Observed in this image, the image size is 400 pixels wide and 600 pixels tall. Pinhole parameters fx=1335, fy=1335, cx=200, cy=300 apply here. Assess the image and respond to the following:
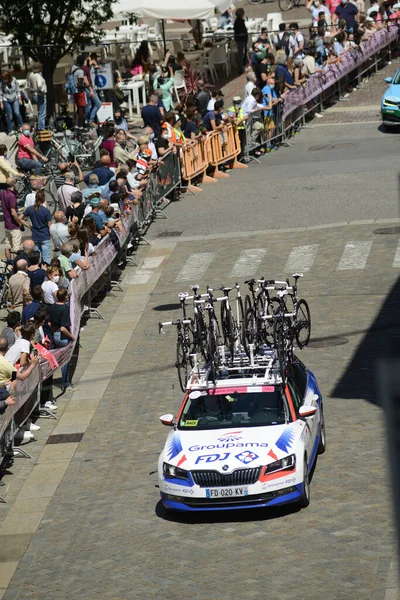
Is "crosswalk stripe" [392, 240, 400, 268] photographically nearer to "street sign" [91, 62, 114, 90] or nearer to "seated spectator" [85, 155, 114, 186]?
"seated spectator" [85, 155, 114, 186]

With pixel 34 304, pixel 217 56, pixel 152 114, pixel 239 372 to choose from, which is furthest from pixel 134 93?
pixel 239 372

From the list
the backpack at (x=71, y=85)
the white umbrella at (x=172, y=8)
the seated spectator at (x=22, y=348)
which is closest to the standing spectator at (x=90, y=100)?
the backpack at (x=71, y=85)

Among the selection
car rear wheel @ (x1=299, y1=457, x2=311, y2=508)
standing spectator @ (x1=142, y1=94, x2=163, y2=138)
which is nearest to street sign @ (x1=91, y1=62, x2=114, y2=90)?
standing spectator @ (x1=142, y1=94, x2=163, y2=138)

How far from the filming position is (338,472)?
595 inches

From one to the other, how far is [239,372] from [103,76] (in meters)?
22.1

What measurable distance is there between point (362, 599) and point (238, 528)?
7.56ft

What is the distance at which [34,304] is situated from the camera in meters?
19.8

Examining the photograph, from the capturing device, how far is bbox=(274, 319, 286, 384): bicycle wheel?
15100 mm

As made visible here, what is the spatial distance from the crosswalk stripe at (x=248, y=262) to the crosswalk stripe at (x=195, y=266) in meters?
0.59

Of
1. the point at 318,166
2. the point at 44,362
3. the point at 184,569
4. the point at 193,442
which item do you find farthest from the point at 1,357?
the point at 318,166

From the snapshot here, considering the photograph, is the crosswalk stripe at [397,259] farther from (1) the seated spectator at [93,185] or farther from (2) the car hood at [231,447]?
(2) the car hood at [231,447]

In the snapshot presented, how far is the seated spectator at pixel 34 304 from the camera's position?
63.3 ft

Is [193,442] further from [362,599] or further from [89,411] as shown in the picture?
[89,411]

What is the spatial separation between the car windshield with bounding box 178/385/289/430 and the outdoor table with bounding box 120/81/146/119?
2496cm
